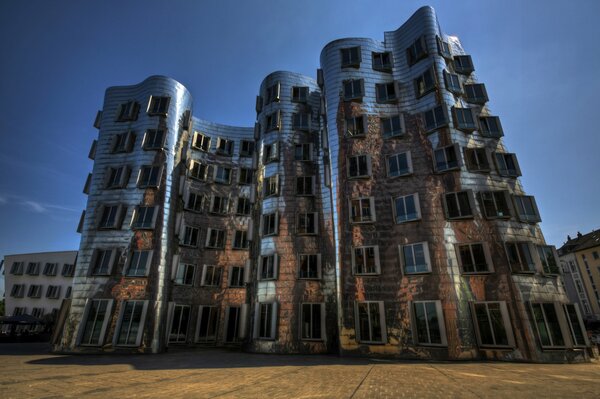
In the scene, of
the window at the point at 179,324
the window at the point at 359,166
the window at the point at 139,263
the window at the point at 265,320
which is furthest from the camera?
the window at the point at 179,324

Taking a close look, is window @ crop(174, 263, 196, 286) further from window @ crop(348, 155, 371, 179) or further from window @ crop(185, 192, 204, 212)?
window @ crop(348, 155, 371, 179)

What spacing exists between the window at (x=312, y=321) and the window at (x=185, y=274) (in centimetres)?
1145

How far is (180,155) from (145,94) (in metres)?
7.18

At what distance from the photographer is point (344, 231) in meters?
22.3

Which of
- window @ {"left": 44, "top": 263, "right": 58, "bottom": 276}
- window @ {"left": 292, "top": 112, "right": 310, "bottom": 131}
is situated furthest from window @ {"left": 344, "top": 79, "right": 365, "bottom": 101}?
window @ {"left": 44, "top": 263, "right": 58, "bottom": 276}

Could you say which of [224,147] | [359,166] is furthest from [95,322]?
[359,166]

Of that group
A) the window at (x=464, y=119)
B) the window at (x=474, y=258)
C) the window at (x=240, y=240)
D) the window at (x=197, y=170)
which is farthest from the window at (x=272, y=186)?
the window at (x=464, y=119)

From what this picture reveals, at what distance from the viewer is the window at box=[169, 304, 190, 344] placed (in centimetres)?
2466

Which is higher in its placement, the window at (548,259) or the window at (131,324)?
the window at (548,259)

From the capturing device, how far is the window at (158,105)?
1112 inches

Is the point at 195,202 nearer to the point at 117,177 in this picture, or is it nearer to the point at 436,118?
the point at 117,177

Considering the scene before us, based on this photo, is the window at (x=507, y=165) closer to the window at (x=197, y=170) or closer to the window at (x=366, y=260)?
the window at (x=366, y=260)

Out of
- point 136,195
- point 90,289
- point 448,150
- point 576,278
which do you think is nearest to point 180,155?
point 136,195

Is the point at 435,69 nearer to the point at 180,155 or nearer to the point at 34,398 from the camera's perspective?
the point at 180,155
